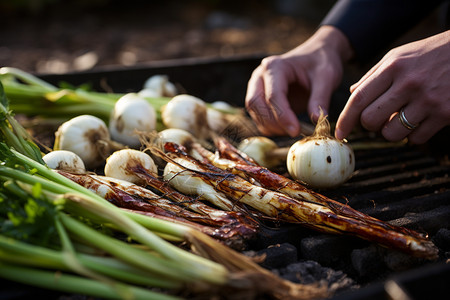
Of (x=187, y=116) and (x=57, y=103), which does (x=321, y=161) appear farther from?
(x=57, y=103)

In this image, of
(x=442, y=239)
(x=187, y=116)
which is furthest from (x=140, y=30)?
(x=442, y=239)

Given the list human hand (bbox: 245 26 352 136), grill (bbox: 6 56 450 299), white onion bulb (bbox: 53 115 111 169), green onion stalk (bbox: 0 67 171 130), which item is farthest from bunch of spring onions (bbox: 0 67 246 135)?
grill (bbox: 6 56 450 299)

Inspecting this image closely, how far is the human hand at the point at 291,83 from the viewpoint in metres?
2.05

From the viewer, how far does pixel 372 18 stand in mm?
2574

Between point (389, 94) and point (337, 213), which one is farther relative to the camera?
point (389, 94)

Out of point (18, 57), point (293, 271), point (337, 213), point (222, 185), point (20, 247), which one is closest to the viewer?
point (20, 247)

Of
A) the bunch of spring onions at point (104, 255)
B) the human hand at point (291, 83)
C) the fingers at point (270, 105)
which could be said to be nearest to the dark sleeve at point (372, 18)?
the human hand at point (291, 83)

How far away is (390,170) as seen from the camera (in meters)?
2.11

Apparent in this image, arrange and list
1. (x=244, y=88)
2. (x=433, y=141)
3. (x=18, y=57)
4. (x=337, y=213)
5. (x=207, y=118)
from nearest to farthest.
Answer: (x=337, y=213) → (x=433, y=141) → (x=207, y=118) → (x=244, y=88) → (x=18, y=57)

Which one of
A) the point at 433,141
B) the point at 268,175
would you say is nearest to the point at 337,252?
the point at 268,175

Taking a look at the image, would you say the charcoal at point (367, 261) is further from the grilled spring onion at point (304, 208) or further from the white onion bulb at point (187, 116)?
the white onion bulb at point (187, 116)

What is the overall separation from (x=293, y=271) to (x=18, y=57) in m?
5.78

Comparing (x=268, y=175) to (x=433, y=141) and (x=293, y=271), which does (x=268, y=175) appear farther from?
(x=433, y=141)

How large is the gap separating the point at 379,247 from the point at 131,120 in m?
1.47
